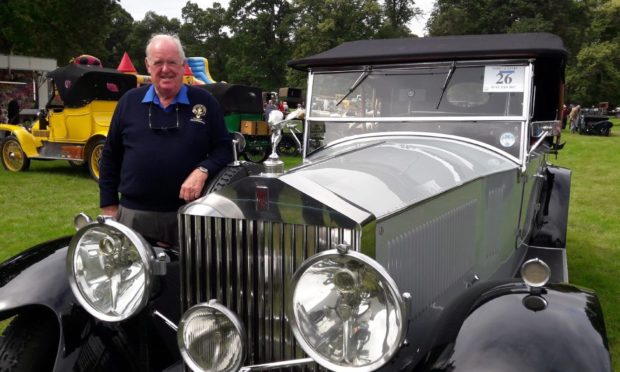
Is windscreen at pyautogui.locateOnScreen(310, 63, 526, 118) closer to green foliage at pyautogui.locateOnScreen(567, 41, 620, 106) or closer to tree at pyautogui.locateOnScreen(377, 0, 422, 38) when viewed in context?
green foliage at pyautogui.locateOnScreen(567, 41, 620, 106)

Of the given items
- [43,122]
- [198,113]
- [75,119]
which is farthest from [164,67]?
[43,122]

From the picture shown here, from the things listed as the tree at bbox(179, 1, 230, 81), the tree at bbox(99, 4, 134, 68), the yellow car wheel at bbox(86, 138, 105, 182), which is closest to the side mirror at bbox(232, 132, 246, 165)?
the yellow car wheel at bbox(86, 138, 105, 182)

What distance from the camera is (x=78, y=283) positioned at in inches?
83.0

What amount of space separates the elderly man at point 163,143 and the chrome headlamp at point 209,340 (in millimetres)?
989

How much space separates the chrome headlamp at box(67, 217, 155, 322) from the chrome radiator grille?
0.69ft

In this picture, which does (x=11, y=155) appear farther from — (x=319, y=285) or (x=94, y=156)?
(x=319, y=285)

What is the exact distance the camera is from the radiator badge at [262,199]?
6.10 ft

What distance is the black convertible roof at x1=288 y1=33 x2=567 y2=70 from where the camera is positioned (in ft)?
11.7

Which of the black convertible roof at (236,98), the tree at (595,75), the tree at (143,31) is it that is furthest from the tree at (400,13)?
the black convertible roof at (236,98)

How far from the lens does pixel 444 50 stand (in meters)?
3.68

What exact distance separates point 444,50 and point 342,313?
2.50m

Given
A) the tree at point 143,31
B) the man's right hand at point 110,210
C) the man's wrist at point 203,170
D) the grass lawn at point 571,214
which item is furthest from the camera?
the tree at point 143,31

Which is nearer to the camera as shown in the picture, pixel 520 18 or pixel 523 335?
pixel 523 335

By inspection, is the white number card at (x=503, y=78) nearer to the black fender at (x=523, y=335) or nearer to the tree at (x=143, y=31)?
the black fender at (x=523, y=335)
